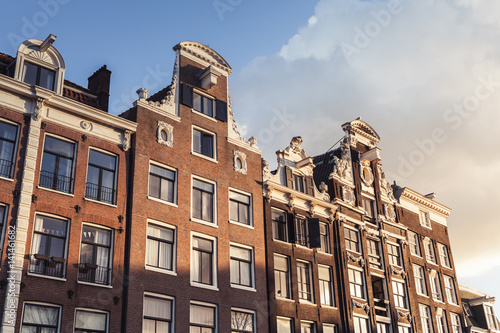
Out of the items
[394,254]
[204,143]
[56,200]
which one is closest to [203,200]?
[204,143]

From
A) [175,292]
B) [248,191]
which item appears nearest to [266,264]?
[248,191]

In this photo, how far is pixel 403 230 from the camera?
4281cm

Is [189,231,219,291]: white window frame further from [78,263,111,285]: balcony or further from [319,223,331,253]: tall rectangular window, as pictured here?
[319,223,331,253]: tall rectangular window

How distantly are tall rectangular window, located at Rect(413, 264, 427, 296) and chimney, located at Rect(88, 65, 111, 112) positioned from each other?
82.7 feet

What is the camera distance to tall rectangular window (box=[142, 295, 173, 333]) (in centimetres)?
2573

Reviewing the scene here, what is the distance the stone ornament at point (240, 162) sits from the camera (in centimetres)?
3259

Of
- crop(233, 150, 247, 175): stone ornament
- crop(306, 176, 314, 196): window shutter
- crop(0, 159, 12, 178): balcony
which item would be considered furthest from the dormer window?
crop(306, 176, 314, 196): window shutter

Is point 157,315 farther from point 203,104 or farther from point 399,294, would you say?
point 399,294

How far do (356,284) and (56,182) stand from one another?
19.7 m

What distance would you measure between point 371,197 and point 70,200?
75.0 feet

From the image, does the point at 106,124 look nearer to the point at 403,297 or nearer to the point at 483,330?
the point at 403,297

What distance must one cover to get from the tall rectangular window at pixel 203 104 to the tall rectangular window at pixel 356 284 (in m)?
12.9

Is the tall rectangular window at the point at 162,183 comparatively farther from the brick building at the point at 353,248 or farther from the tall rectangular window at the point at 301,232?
the tall rectangular window at the point at 301,232

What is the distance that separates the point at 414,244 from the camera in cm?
4422
